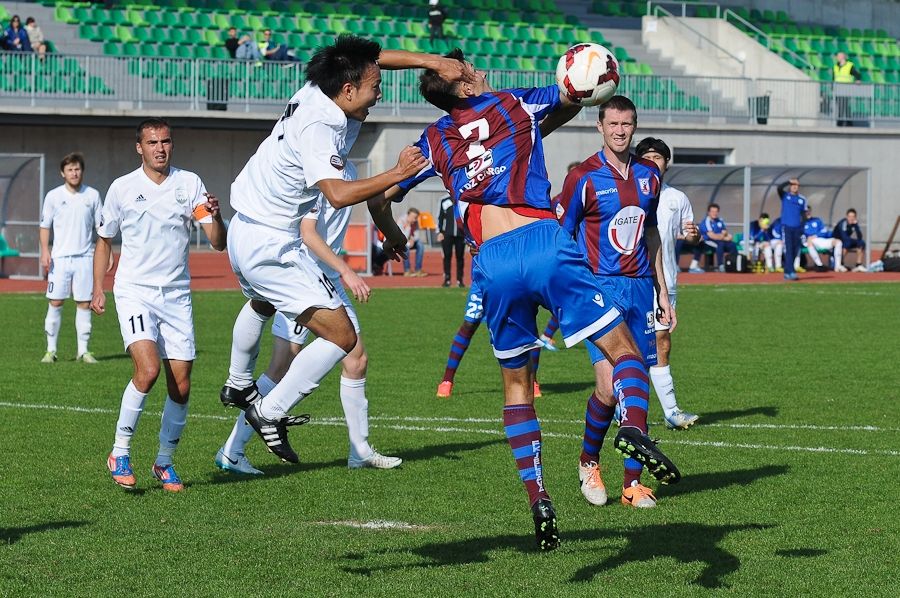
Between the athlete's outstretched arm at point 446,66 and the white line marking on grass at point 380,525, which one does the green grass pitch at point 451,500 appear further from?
the athlete's outstretched arm at point 446,66

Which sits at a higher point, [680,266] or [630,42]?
[630,42]

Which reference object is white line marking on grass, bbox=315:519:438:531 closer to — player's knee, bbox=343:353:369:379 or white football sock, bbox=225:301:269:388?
white football sock, bbox=225:301:269:388

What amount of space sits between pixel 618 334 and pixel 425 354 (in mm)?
9334

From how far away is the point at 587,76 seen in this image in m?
6.16

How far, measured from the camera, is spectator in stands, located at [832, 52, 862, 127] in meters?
37.1

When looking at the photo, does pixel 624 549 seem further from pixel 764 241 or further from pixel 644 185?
pixel 764 241

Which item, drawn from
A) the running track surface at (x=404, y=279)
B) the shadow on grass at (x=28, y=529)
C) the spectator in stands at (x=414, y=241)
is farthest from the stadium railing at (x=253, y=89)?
the shadow on grass at (x=28, y=529)

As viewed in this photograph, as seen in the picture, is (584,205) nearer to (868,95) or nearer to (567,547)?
(567,547)

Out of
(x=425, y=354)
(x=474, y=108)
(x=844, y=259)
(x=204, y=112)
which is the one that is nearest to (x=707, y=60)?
(x=844, y=259)

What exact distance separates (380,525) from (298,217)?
1715 mm

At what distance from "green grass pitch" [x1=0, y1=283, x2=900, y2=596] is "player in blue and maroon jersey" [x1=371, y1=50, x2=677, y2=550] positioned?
0.62 meters

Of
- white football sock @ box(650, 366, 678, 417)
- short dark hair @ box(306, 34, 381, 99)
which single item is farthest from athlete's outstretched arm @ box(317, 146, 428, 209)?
white football sock @ box(650, 366, 678, 417)

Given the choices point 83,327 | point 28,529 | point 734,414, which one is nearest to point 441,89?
point 28,529

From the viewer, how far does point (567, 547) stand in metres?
5.90
